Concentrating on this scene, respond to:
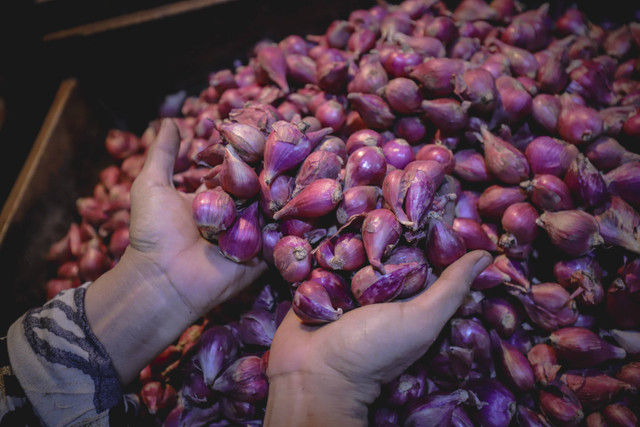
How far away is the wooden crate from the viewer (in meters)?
2.02

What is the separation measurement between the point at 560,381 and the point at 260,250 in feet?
3.91

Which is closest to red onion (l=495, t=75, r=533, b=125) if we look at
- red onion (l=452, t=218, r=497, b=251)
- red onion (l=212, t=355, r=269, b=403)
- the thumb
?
red onion (l=452, t=218, r=497, b=251)

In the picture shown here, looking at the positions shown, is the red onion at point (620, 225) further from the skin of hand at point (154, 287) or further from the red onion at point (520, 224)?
the skin of hand at point (154, 287)

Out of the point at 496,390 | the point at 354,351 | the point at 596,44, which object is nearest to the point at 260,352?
the point at 354,351

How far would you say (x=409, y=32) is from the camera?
1960mm

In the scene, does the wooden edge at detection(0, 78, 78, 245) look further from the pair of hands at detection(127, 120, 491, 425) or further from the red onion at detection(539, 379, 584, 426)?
the red onion at detection(539, 379, 584, 426)

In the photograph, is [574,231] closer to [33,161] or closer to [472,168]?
[472,168]

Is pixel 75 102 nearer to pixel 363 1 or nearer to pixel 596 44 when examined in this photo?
pixel 363 1

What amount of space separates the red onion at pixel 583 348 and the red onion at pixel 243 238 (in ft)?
3.75

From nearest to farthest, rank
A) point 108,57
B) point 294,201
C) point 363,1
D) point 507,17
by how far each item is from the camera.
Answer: point 294,201, point 507,17, point 363,1, point 108,57

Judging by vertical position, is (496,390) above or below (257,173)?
below

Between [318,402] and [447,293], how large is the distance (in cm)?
50

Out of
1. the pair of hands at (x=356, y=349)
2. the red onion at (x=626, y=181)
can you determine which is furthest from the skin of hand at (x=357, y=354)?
the red onion at (x=626, y=181)

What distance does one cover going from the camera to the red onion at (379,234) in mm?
1084
